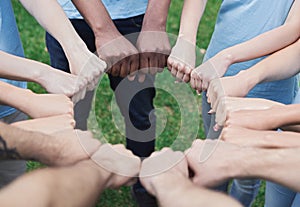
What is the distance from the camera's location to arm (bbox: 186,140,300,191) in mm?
1038

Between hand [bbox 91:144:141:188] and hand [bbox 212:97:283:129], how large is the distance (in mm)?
232

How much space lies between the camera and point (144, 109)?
72.6 inches

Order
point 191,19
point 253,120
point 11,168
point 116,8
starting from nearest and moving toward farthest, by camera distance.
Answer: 1. point 253,120
2. point 191,19
3. point 11,168
4. point 116,8

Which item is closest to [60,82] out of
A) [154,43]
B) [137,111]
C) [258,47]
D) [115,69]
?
[115,69]

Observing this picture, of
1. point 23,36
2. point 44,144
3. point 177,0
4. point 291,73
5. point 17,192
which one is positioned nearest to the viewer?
point 17,192

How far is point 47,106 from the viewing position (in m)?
1.17

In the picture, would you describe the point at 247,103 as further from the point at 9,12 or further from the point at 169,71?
the point at 9,12

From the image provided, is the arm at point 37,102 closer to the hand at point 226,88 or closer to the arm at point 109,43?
the arm at point 109,43

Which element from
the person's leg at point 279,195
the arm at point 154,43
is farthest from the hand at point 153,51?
the person's leg at point 279,195

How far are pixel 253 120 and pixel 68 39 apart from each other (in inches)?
19.1

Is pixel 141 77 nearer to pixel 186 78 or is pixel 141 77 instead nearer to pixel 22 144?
pixel 186 78

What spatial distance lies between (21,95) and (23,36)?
1805 millimetres

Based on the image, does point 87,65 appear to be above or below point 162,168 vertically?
above

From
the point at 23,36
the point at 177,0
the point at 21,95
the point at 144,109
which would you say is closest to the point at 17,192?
the point at 21,95
